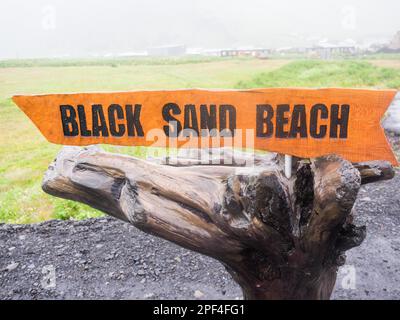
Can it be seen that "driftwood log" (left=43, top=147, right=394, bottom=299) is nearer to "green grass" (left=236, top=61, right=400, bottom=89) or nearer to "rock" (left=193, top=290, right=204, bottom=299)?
"rock" (left=193, top=290, right=204, bottom=299)

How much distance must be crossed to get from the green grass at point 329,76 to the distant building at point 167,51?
976mm

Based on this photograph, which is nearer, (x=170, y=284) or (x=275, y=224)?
(x=275, y=224)

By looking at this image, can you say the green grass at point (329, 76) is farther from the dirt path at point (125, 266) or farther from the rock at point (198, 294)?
the rock at point (198, 294)

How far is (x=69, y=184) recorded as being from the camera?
1.91m

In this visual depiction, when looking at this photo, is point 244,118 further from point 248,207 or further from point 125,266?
point 125,266

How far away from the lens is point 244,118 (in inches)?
60.1

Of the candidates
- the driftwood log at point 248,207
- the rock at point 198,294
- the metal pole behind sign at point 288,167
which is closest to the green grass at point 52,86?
the rock at point 198,294

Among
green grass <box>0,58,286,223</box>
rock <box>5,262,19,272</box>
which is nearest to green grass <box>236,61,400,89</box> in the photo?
green grass <box>0,58,286,223</box>

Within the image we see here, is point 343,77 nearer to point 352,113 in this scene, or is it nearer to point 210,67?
point 210,67

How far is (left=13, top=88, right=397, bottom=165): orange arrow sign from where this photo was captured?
146 centimetres

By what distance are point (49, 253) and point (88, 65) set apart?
124 inches

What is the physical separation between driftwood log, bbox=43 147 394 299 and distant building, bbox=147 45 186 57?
11.7 feet

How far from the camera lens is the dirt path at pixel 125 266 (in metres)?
2.62

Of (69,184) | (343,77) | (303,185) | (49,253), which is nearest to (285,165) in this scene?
(303,185)
